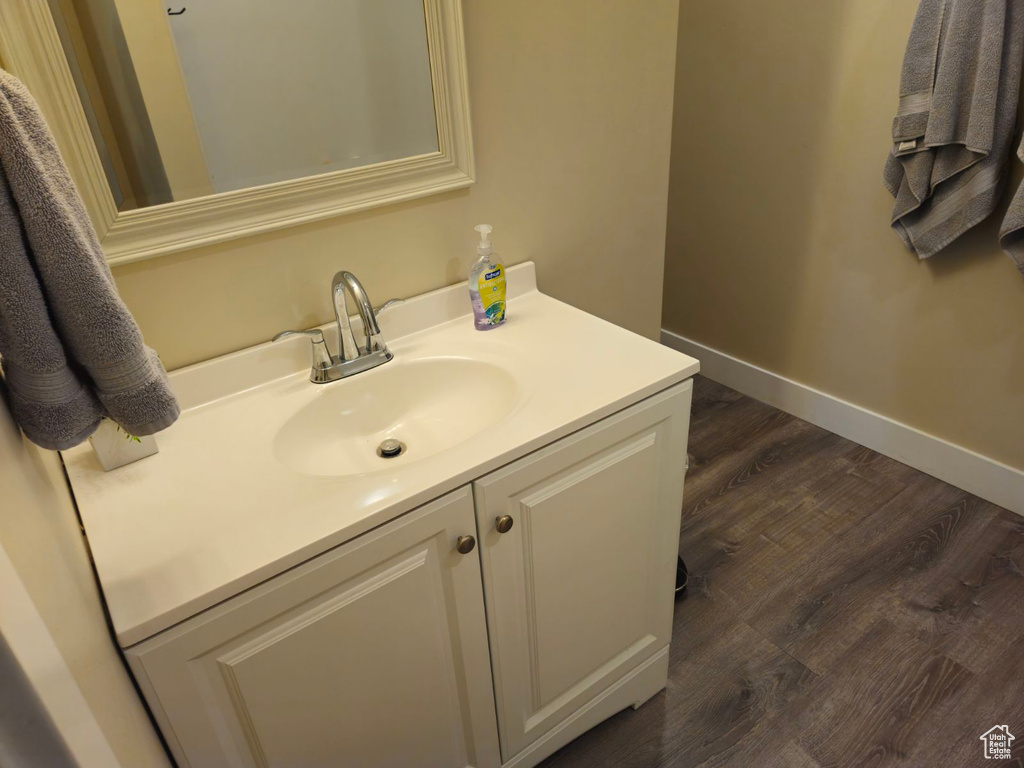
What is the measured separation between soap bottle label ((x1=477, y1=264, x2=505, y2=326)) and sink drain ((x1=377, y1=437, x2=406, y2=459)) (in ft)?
1.02

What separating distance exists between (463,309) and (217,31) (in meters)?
0.64

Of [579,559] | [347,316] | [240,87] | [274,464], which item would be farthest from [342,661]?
[240,87]

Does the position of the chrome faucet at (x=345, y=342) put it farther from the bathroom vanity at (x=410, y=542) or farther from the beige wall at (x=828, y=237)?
the beige wall at (x=828, y=237)

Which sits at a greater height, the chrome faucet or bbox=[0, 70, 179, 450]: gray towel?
bbox=[0, 70, 179, 450]: gray towel

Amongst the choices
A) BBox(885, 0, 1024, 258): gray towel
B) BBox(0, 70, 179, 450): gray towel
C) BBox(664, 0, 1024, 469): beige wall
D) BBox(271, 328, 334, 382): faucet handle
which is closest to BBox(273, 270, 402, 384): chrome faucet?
BBox(271, 328, 334, 382): faucet handle

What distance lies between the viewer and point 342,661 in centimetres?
95

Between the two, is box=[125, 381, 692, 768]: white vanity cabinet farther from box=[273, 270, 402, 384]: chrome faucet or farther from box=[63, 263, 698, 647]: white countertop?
box=[273, 270, 402, 384]: chrome faucet

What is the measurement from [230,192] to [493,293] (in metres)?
0.49

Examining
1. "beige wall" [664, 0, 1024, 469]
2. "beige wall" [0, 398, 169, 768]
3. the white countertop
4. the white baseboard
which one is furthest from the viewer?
the white baseboard

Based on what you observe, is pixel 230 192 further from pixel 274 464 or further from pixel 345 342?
pixel 274 464

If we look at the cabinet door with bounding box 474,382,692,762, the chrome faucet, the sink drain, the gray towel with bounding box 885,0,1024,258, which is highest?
the gray towel with bounding box 885,0,1024,258

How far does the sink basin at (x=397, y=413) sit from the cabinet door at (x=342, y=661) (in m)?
0.22

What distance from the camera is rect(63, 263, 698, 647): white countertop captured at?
0.82 meters

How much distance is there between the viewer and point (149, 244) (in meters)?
1.04
